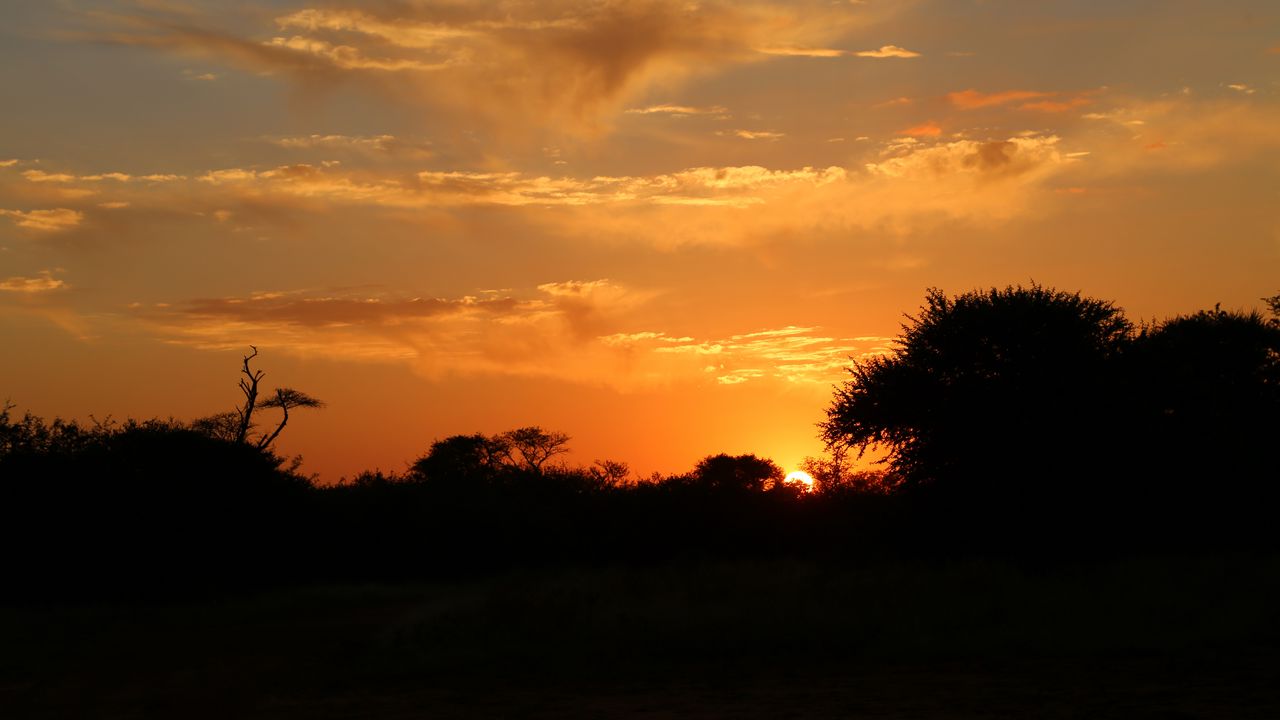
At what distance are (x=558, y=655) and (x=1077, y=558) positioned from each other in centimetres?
1904

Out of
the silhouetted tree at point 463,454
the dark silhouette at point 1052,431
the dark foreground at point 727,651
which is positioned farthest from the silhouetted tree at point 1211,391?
the silhouetted tree at point 463,454

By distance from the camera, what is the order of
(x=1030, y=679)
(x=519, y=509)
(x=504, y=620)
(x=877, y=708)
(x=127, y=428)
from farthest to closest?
(x=519, y=509)
(x=127, y=428)
(x=504, y=620)
(x=1030, y=679)
(x=877, y=708)

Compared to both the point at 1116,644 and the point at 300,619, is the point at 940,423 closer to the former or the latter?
the point at 1116,644

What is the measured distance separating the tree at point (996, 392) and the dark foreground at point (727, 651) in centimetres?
591

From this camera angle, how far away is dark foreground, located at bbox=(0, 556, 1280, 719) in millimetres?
13297

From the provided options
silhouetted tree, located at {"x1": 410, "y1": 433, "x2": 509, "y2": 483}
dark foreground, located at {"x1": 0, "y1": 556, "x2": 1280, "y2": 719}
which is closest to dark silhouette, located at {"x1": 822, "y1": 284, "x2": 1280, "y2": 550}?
dark foreground, located at {"x1": 0, "y1": 556, "x2": 1280, "y2": 719}

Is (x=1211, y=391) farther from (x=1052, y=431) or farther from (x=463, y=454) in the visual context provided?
(x=463, y=454)

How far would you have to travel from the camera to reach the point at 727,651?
56.7 ft

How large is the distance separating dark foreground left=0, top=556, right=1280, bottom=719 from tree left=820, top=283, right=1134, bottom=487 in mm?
5910

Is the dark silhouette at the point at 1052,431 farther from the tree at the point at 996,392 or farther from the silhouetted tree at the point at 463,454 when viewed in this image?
the silhouetted tree at the point at 463,454

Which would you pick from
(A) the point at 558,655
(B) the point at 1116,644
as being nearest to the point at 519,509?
(A) the point at 558,655

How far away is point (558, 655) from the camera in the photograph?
55.7 feet

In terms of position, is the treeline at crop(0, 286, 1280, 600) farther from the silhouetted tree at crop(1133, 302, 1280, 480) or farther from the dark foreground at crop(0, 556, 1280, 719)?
the dark foreground at crop(0, 556, 1280, 719)

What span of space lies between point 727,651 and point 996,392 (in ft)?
56.1
